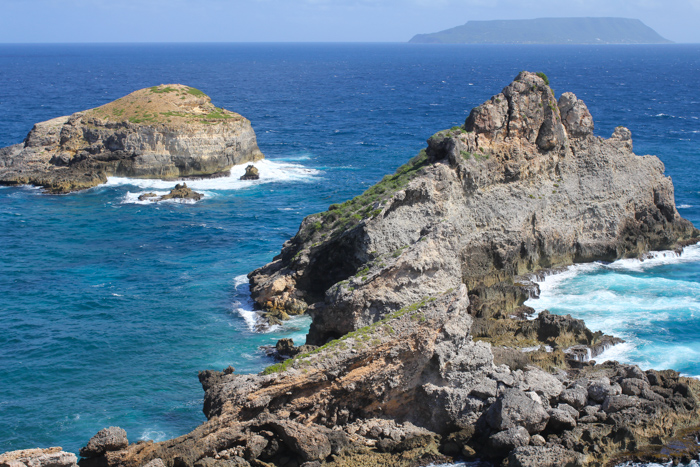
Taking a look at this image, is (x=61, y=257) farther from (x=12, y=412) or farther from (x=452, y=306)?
(x=452, y=306)

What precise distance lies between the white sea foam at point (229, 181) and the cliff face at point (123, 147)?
1334mm

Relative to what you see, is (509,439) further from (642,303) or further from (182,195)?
(182,195)

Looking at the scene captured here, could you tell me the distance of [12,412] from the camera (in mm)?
30906

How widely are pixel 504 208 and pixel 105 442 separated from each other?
2910 centimetres

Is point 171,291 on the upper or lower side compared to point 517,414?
lower

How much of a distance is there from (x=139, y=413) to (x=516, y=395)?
17199 millimetres

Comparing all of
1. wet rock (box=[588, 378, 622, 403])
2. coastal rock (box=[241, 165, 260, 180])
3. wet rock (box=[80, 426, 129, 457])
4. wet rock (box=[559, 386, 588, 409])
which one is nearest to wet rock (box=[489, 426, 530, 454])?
wet rock (box=[559, 386, 588, 409])

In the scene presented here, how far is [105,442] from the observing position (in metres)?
22.3

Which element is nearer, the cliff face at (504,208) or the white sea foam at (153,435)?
the white sea foam at (153,435)

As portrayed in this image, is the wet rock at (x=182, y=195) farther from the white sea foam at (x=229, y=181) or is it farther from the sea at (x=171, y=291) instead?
the white sea foam at (x=229, y=181)

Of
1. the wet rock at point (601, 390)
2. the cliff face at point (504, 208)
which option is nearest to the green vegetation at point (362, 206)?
the cliff face at point (504, 208)

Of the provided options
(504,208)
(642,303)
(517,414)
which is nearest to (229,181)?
(504,208)

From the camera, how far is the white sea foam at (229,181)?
7481cm

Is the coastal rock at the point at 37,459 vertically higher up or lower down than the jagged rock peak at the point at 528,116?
lower down
